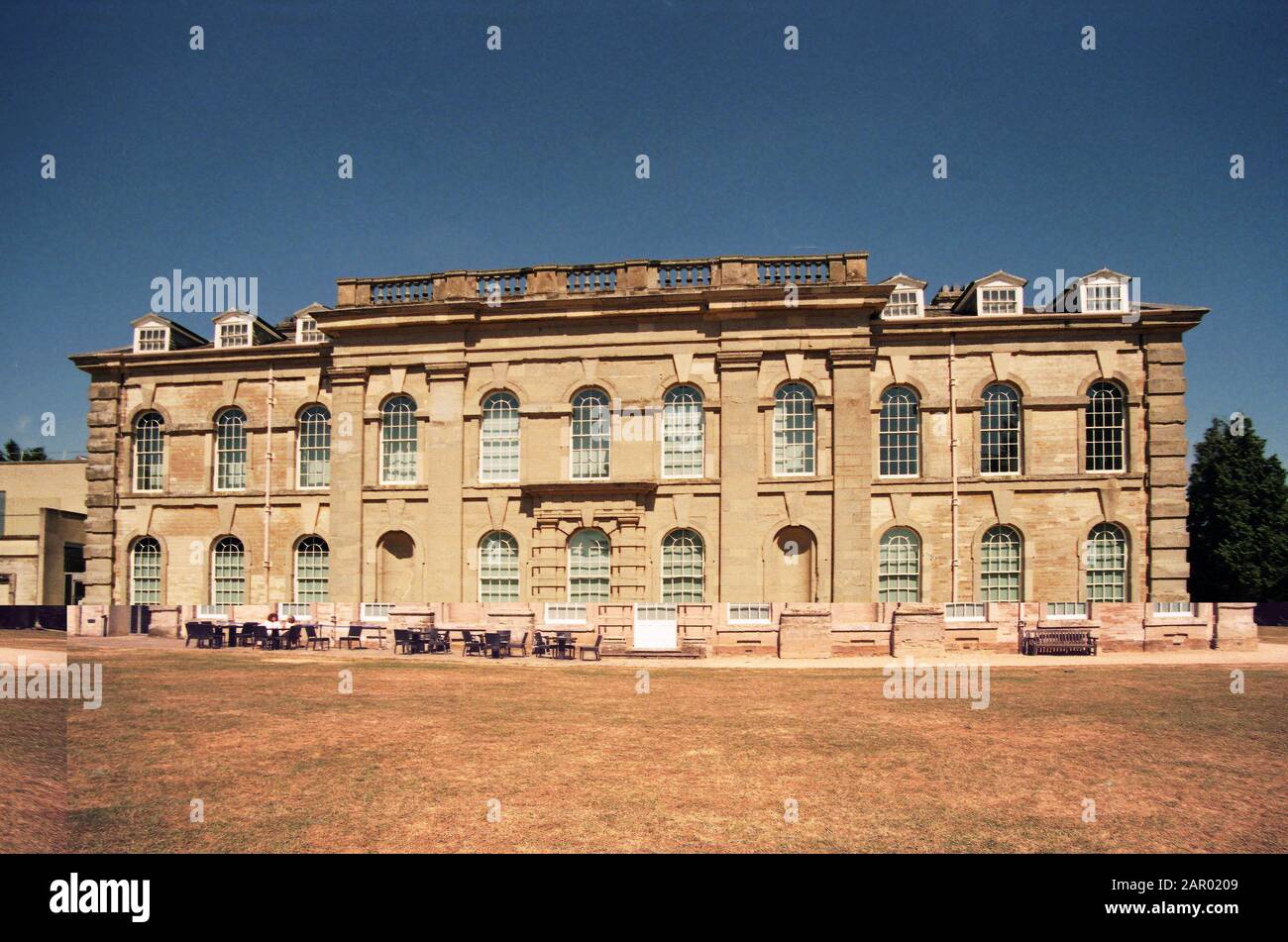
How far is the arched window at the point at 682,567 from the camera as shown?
23828 millimetres

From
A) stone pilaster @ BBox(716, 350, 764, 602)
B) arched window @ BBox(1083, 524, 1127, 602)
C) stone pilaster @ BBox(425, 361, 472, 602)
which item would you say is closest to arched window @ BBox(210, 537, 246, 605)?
stone pilaster @ BBox(425, 361, 472, 602)

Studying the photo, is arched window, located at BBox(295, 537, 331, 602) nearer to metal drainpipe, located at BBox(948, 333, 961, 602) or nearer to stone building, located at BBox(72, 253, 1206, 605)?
stone building, located at BBox(72, 253, 1206, 605)

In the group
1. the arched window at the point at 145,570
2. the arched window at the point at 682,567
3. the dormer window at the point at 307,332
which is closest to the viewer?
the arched window at the point at 682,567

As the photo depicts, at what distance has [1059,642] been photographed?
872 inches

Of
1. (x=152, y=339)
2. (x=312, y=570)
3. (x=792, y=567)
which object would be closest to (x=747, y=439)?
(x=792, y=567)

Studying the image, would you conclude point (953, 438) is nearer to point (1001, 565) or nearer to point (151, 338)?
point (1001, 565)

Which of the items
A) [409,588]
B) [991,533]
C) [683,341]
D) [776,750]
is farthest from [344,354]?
[991,533]

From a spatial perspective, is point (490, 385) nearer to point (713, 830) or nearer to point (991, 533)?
point (991, 533)

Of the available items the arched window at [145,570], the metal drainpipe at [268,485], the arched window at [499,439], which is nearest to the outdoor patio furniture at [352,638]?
the metal drainpipe at [268,485]

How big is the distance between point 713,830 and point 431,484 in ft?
64.6

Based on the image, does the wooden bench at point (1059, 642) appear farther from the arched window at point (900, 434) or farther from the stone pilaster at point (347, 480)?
the stone pilaster at point (347, 480)

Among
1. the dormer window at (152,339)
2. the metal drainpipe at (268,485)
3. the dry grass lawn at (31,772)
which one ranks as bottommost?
the dry grass lawn at (31,772)

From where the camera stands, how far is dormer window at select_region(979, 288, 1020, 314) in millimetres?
25234

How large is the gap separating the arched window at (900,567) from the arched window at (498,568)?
12469 mm
